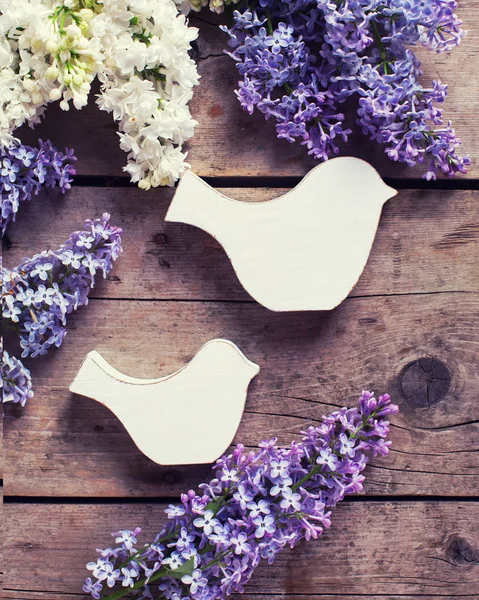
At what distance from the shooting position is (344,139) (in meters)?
0.90

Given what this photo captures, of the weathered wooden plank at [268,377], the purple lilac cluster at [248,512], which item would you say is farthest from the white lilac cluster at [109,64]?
the purple lilac cluster at [248,512]

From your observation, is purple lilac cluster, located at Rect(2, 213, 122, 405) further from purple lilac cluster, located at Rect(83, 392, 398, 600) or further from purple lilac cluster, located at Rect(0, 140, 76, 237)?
purple lilac cluster, located at Rect(83, 392, 398, 600)

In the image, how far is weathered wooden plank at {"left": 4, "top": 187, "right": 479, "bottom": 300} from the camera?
3.18 feet

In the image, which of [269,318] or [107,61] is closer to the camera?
[107,61]

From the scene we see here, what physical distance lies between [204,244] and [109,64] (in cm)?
28

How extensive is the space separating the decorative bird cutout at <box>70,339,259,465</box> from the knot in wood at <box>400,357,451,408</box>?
23cm

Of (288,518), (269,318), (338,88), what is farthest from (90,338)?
(338,88)

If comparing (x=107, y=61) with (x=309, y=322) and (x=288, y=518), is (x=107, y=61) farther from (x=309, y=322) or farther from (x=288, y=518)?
(x=288, y=518)

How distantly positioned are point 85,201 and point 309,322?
1.24 feet

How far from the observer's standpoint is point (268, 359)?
0.98 meters

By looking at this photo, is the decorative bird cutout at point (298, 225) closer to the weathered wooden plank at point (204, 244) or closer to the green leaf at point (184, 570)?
the weathered wooden plank at point (204, 244)

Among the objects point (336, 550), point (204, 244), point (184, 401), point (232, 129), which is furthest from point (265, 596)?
point (232, 129)

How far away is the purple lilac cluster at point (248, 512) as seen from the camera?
0.87m

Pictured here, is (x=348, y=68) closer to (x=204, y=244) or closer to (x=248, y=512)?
(x=204, y=244)
